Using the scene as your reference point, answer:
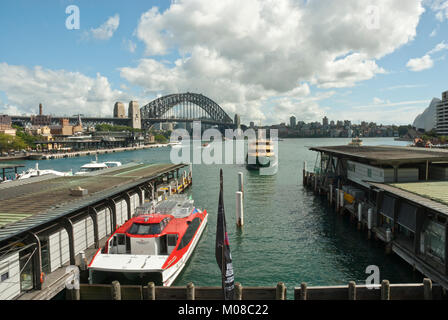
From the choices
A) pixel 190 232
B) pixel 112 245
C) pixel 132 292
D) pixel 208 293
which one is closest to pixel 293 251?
pixel 190 232

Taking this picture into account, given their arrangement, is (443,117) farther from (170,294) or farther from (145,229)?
(170,294)

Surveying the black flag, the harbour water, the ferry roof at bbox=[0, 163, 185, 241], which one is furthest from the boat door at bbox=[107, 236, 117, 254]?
the black flag

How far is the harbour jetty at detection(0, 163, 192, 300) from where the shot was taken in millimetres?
11609

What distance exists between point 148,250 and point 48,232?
4367 millimetres

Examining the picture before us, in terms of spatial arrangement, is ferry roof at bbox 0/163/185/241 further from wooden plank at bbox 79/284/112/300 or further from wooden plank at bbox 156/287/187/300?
wooden plank at bbox 156/287/187/300

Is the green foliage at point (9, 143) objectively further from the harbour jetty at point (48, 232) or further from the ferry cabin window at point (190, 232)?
the ferry cabin window at point (190, 232)

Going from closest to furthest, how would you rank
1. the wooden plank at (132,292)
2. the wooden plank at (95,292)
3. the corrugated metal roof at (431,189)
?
1. the wooden plank at (132,292)
2. the wooden plank at (95,292)
3. the corrugated metal roof at (431,189)

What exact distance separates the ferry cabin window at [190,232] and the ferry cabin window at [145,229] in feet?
4.71

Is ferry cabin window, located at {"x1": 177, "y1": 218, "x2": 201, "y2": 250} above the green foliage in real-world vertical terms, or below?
below

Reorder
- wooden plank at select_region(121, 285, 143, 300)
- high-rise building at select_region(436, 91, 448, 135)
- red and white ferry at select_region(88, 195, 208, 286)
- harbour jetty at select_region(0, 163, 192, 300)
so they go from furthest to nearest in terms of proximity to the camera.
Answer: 1. high-rise building at select_region(436, 91, 448, 135)
2. red and white ferry at select_region(88, 195, 208, 286)
3. wooden plank at select_region(121, 285, 143, 300)
4. harbour jetty at select_region(0, 163, 192, 300)

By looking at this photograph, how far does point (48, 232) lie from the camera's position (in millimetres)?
13891

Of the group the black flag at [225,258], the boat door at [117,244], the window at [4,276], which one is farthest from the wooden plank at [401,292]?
the window at [4,276]

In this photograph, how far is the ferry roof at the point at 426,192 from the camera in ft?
46.7

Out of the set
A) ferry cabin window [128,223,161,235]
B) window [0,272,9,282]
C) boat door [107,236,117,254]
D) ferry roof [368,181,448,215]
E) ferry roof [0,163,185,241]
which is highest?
ferry roof [368,181,448,215]
